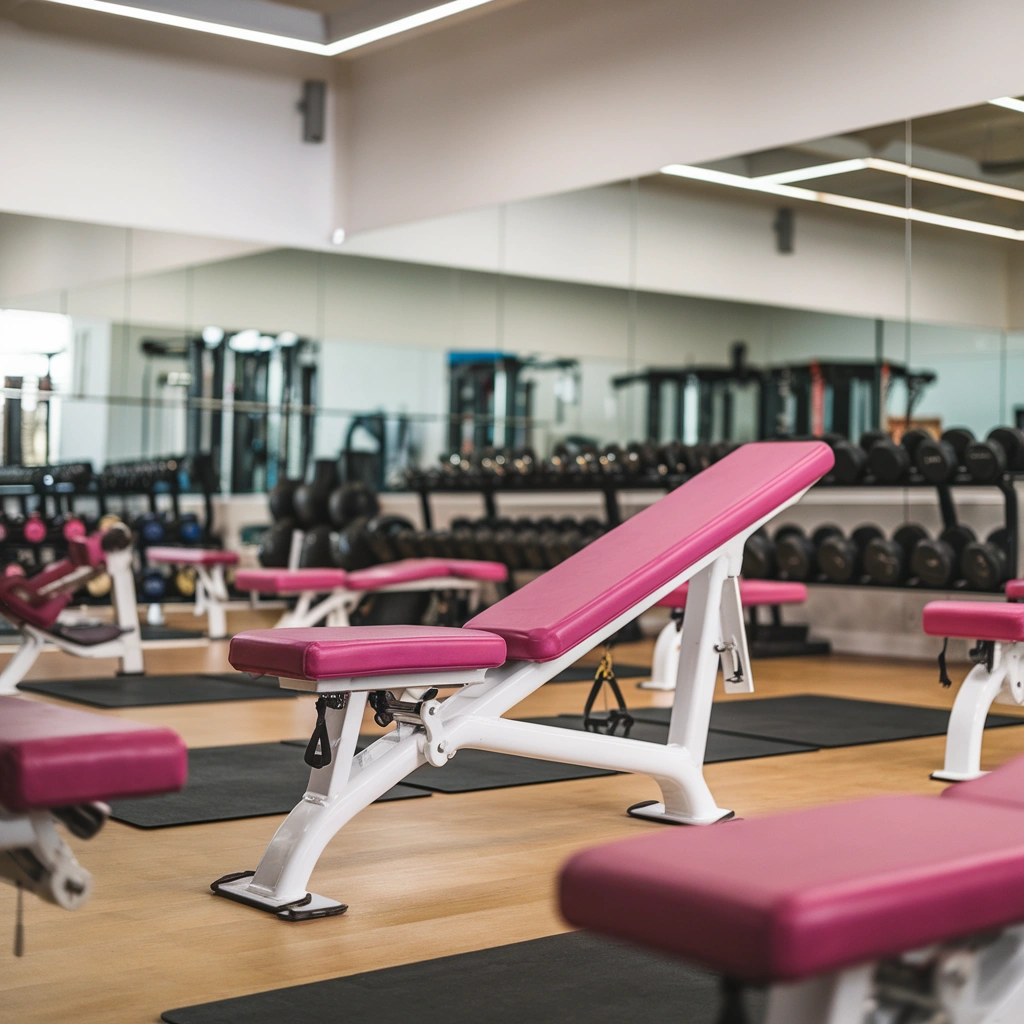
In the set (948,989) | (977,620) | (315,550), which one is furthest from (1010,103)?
(948,989)

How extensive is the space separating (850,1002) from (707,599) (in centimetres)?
175

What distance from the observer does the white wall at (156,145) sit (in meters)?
7.31

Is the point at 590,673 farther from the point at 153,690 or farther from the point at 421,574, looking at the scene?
the point at 153,690

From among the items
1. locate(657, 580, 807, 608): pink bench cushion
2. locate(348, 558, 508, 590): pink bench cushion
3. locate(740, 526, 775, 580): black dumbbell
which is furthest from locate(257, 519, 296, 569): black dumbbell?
locate(657, 580, 807, 608): pink bench cushion

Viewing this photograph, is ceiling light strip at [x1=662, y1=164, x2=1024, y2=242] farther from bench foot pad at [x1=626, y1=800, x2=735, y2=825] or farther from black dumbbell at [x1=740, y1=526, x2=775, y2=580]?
bench foot pad at [x1=626, y1=800, x2=735, y2=825]

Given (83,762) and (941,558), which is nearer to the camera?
(83,762)

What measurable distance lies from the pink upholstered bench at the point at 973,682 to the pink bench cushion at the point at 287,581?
2800 mm

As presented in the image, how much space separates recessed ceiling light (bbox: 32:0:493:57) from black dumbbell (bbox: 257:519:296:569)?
2668 mm

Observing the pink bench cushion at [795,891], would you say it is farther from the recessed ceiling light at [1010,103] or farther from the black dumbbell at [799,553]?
the recessed ceiling light at [1010,103]

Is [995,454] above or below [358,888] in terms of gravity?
above

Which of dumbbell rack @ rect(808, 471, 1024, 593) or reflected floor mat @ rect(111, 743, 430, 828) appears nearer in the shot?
reflected floor mat @ rect(111, 743, 430, 828)

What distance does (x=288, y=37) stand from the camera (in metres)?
7.24

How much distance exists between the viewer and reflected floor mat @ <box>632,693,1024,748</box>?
13.2 ft

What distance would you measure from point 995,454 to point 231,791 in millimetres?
3278
